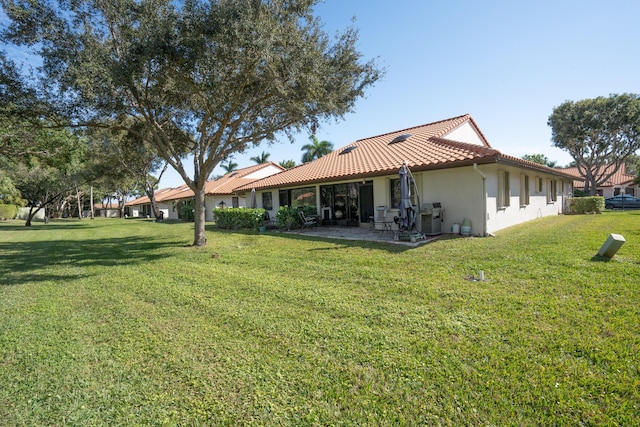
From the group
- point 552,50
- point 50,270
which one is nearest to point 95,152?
point 50,270

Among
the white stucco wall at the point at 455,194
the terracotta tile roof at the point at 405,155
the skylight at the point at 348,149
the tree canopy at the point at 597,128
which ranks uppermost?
the tree canopy at the point at 597,128

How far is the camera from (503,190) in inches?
450

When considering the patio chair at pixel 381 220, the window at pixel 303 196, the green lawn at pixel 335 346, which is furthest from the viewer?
the window at pixel 303 196

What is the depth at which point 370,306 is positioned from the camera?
Result: 14.5ft

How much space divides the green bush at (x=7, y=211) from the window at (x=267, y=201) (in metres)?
37.1

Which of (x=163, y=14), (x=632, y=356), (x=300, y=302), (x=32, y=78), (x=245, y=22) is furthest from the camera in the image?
(x=32, y=78)

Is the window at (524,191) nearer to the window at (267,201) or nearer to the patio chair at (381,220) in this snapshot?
the patio chair at (381,220)

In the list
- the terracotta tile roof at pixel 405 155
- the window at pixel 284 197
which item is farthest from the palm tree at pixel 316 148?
the window at pixel 284 197

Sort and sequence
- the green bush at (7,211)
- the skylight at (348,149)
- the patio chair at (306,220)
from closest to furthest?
1. the patio chair at (306,220)
2. the skylight at (348,149)
3. the green bush at (7,211)

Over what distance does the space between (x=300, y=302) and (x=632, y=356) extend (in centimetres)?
378

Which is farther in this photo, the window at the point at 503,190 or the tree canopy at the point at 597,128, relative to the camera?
the tree canopy at the point at 597,128

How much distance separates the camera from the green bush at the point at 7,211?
35531mm

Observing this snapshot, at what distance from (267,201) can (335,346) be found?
658 inches

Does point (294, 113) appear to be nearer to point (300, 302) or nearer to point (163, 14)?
point (163, 14)
